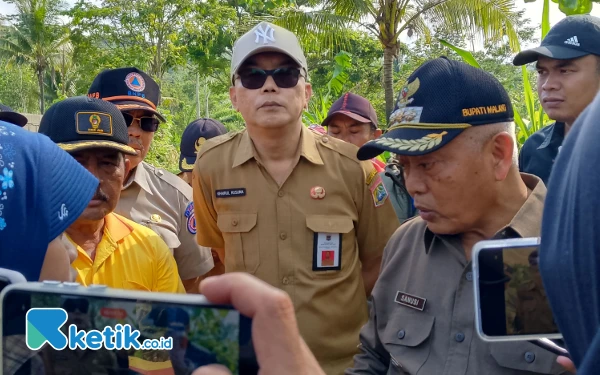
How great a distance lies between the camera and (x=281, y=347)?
0.83m

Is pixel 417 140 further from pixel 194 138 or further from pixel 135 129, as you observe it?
pixel 194 138

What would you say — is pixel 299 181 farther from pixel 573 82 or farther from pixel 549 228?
pixel 549 228

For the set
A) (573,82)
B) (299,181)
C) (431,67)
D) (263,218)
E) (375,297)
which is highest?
(573,82)

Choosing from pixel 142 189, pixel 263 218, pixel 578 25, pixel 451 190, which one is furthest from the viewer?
pixel 142 189

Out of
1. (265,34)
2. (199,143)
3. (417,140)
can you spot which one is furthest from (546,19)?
(417,140)

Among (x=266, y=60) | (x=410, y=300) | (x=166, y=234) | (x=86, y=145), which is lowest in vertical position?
(x=410, y=300)

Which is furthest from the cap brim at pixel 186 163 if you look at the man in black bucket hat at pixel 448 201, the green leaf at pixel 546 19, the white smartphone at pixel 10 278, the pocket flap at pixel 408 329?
the white smartphone at pixel 10 278

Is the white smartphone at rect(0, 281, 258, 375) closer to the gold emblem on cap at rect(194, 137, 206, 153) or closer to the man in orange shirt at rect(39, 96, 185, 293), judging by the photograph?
the man in orange shirt at rect(39, 96, 185, 293)

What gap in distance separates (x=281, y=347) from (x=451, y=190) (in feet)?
3.82

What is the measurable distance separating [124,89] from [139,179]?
29.0 inches

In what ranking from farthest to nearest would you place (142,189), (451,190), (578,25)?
1. (142,189)
2. (578,25)
3. (451,190)

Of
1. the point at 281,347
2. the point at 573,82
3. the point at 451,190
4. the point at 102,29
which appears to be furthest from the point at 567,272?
the point at 102,29

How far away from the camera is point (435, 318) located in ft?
5.99

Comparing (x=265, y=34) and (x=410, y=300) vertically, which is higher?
(x=265, y=34)
